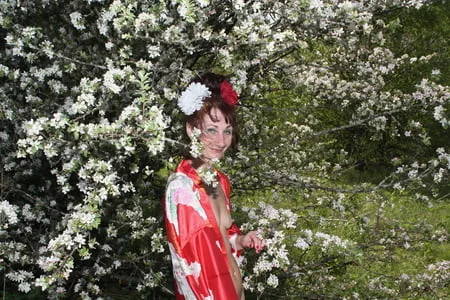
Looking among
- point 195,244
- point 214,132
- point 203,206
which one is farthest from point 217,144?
point 195,244

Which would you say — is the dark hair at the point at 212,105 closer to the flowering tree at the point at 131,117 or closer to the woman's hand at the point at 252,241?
the flowering tree at the point at 131,117

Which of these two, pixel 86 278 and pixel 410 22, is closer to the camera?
pixel 86 278

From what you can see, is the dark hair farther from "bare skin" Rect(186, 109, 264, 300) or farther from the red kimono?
the red kimono

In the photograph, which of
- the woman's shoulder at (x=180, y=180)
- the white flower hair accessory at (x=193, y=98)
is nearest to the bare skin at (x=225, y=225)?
the woman's shoulder at (x=180, y=180)

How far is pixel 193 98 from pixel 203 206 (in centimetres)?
47

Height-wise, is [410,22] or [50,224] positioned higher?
[410,22]

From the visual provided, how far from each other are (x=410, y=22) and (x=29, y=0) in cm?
864

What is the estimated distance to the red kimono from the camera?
261 centimetres

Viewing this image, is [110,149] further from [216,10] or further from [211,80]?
[216,10]

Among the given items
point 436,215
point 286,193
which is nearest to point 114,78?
point 286,193

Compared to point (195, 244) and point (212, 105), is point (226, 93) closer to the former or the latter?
point (212, 105)

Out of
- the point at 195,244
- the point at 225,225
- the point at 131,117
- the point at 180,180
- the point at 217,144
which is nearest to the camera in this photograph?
the point at 131,117

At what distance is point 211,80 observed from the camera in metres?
2.90

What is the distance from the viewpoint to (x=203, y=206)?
272 centimetres
